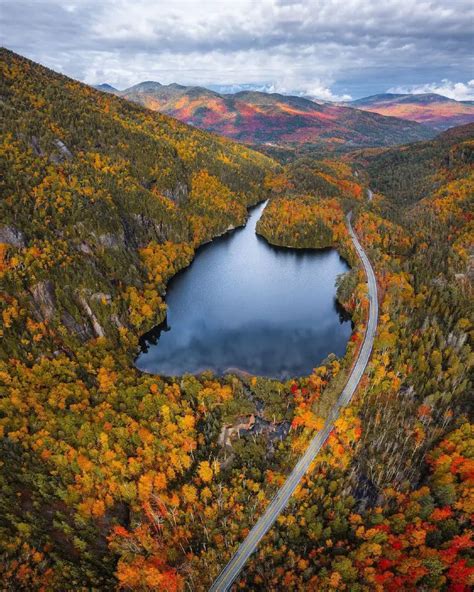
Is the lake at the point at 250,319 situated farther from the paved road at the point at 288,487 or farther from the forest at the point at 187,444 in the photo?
the paved road at the point at 288,487

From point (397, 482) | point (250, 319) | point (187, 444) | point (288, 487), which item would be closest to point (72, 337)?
point (187, 444)

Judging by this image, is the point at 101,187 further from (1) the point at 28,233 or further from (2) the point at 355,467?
(2) the point at 355,467

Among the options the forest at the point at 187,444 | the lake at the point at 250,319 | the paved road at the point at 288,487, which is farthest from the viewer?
the lake at the point at 250,319

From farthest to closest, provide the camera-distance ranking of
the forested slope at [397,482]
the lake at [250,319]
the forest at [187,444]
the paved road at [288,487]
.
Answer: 1. the lake at [250,319]
2. the forest at [187,444]
3. the paved road at [288,487]
4. the forested slope at [397,482]

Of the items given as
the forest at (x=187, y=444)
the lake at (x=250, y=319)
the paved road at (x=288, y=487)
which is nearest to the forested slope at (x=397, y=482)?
the forest at (x=187, y=444)

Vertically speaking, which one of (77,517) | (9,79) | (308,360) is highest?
(9,79)

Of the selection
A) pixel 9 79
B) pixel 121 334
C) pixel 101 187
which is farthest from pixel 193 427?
pixel 9 79

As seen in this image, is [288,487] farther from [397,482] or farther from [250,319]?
[250,319]

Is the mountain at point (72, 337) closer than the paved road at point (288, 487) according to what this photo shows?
No
